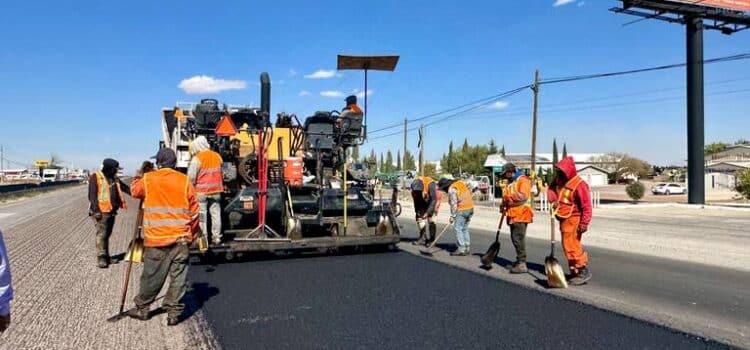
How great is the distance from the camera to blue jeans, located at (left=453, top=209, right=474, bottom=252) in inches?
342

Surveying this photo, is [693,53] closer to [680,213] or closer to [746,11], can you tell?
[746,11]

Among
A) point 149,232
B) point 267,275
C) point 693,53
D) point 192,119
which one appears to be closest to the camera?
point 149,232

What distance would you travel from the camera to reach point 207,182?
7.32 m

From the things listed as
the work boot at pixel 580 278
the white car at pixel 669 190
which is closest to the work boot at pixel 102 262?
the work boot at pixel 580 278

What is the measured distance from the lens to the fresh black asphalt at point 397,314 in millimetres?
4363

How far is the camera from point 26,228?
44.8 ft

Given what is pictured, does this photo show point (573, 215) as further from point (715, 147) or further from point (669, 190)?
point (715, 147)

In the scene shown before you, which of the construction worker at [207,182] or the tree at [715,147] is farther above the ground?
the tree at [715,147]

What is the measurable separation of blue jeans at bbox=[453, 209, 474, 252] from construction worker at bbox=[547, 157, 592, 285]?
216 cm

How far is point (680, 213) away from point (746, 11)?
12.9 meters

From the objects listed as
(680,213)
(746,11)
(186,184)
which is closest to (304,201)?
(186,184)

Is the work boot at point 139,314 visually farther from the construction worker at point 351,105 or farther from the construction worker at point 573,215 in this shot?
the construction worker at point 351,105

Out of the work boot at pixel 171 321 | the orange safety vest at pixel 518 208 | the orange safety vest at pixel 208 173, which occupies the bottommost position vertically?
the work boot at pixel 171 321

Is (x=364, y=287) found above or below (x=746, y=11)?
below
